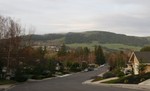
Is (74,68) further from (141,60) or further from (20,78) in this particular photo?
(20,78)

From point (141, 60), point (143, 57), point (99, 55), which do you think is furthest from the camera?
point (99, 55)

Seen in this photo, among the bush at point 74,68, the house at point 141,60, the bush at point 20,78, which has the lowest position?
the bush at point 74,68

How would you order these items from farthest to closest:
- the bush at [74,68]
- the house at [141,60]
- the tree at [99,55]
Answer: the tree at [99,55] → the bush at [74,68] → the house at [141,60]

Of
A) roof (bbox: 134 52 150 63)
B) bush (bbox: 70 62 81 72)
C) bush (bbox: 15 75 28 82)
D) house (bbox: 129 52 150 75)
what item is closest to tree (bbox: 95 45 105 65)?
bush (bbox: 70 62 81 72)

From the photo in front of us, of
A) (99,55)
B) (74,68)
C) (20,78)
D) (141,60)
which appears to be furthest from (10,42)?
(99,55)

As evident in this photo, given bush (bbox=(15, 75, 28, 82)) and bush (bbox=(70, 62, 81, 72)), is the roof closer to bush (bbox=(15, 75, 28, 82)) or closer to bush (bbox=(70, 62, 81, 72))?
bush (bbox=(15, 75, 28, 82))

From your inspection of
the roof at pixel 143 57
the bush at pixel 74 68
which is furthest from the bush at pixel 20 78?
the bush at pixel 74 68

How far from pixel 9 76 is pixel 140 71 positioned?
23.1 metres

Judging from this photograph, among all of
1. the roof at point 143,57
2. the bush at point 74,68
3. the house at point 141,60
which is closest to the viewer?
the house at point 141,60

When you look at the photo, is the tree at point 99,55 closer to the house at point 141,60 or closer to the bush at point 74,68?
the bush at point 74,68

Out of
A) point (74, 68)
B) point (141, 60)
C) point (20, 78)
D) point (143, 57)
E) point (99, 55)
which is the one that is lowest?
point (74, 68)

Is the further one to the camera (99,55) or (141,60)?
(99,55)

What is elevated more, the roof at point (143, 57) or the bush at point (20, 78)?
the roof at point (143, 57)

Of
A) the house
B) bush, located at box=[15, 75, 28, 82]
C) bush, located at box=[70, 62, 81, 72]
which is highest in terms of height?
the house
